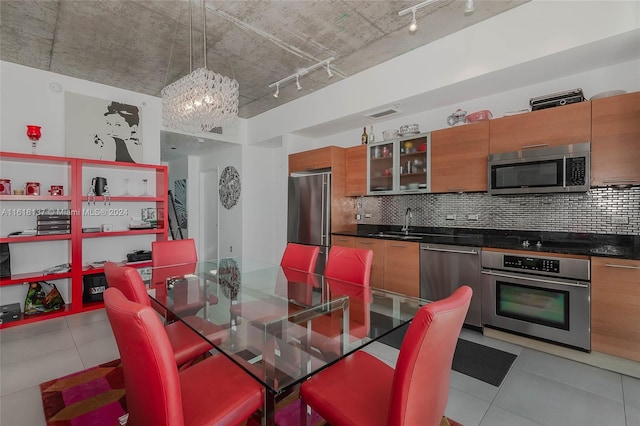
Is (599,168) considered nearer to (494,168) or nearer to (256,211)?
(494,168)

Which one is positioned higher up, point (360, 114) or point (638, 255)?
point (360, 114)

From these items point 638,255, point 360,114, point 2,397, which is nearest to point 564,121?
point 638,255

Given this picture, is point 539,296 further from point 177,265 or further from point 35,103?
point 35,103

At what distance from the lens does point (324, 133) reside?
15.7ft

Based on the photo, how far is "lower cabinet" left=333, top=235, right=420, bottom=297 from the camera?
3.25m

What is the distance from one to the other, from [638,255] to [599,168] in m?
0.75

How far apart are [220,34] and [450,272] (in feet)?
10.9

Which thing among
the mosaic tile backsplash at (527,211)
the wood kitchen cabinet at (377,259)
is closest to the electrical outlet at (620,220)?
the mosaic tile backsplash at (527,211)

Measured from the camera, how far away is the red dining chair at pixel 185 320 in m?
1.55

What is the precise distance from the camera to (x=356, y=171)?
4207 mm

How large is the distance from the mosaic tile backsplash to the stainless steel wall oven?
2.16 feet

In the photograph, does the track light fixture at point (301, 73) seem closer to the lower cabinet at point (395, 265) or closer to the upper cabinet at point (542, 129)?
the upper cabinet at point (542, 129)

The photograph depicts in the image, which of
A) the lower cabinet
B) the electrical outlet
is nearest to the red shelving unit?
the lower cabinet

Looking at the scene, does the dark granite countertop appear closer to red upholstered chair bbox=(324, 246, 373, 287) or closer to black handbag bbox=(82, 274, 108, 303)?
red upholstered chair bbox=(324, 246, 373, 287)
